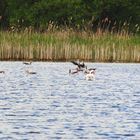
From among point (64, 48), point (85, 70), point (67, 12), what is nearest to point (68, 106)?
point (85, 70)

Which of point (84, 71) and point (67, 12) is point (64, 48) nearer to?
point (84, 71)

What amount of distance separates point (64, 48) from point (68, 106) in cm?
2193

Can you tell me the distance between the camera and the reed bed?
1805 inches

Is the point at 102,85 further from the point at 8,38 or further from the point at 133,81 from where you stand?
the point at 8,38

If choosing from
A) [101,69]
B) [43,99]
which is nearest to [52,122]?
[43,99]

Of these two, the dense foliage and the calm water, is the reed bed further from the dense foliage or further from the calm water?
the dense foliage

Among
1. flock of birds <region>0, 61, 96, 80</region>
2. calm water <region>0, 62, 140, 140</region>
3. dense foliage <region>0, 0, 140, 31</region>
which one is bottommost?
calm water <region>0, 62, 140, 140</region>

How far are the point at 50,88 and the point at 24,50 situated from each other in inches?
600

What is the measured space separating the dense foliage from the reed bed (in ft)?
59.6

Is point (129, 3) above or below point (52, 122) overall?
above

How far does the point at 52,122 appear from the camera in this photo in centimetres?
2047

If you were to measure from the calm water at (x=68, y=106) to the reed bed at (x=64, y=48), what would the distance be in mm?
5751

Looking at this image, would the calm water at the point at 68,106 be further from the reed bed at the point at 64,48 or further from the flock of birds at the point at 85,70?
the reed bed at the point at 64,48

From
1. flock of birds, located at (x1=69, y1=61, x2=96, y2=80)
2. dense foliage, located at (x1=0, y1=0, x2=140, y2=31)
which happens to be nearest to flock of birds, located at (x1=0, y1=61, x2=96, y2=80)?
flock of birds, located at (x1=69, y1=61, x2=96, y2=80)
